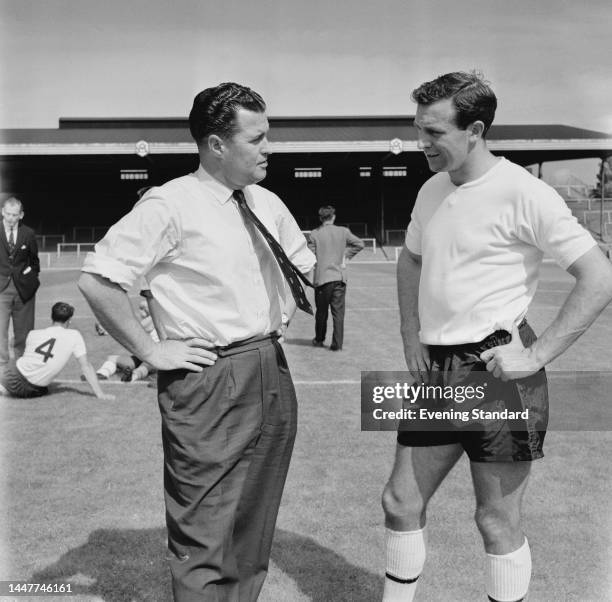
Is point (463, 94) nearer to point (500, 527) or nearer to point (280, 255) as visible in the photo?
point (280, 255)

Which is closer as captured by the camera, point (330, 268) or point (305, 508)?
point (305, 508)

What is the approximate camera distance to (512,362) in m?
2.72

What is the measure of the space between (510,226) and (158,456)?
3.94 m

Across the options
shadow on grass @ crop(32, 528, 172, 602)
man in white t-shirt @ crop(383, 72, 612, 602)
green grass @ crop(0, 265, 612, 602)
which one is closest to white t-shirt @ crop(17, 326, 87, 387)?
green grass @ crop(0, 265, 612, 602)

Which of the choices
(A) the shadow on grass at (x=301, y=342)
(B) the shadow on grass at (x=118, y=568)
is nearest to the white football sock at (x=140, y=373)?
(A) the shadow on grass at (x=301, y=342)

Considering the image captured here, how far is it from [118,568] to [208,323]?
1761 millimetres

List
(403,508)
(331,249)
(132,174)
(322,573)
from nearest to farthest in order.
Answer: (403,508) < (322,573) < (331,249) < (132,174)

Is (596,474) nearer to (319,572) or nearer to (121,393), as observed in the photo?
(319,572)

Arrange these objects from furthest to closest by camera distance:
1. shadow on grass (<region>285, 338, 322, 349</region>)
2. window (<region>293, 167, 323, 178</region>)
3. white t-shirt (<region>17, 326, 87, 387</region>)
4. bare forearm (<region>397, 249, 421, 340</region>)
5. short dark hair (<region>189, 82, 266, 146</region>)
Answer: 1. window (<region>293, 167, 323, 178</region>)
2. shadow on grass (<region>285, 338, 322, 349</region>)
3. white t-shirt (<region>17, 326, 87, 387</region>)
4. bare forearm (<region>397, 249, 421, 340</region>)
5. short dark hair (<region>189, 82, 266, 146</region>)

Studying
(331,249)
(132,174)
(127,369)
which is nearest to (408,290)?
(127,369)

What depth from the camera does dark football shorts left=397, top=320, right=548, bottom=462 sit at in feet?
9.41

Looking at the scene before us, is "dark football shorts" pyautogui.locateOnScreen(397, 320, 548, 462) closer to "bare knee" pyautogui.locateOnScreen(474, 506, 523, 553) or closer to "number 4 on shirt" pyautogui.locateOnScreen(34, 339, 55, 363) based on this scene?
"bare knee" pyautogui.locateOnScreen(474, 506, 523, 553)

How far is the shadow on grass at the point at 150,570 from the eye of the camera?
147 inches

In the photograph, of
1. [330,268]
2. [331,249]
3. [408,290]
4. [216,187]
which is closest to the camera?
[216,187]
